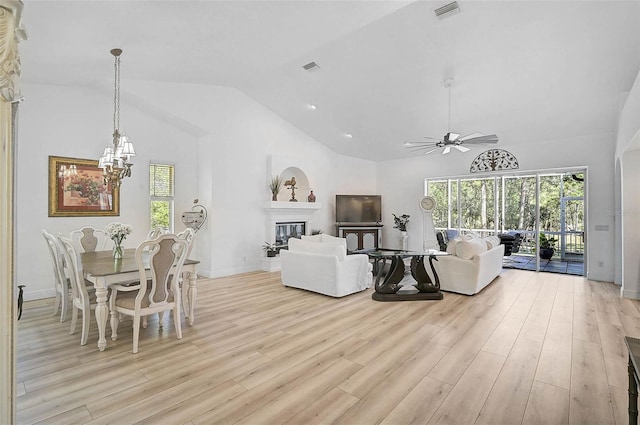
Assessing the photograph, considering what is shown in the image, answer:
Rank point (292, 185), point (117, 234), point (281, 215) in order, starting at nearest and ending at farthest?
point (117, 234), point (281, 215), point (292, 185)

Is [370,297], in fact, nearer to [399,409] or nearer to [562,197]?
[399,409]

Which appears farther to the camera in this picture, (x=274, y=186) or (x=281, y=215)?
(x=281, y=215)

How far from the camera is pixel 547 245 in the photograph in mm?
7891

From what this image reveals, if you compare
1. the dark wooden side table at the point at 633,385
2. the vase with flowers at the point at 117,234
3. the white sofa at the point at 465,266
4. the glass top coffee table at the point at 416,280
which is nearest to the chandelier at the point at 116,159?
the vase with flowers at the point at 117,234

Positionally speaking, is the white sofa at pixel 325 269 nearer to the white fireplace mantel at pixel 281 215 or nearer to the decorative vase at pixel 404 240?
the white fireplace mantel at pixel 281 215

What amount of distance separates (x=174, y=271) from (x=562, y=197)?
8.07m

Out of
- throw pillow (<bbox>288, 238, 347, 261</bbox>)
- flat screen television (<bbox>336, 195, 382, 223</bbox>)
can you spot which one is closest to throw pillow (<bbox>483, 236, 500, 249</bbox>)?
throw pillow (<bbox>288, 238, 347, 261</bbox>)

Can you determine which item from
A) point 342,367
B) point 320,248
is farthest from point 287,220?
point 342,367

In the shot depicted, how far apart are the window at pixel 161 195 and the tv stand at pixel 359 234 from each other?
173 inches

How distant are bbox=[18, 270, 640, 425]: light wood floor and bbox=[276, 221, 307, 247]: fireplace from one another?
3247 mm

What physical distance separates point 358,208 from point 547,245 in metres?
4.85

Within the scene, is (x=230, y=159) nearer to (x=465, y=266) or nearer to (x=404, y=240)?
(x=465, y=266)

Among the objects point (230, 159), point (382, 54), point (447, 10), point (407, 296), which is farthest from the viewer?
point (230, 159)

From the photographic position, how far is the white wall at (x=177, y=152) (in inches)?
191
